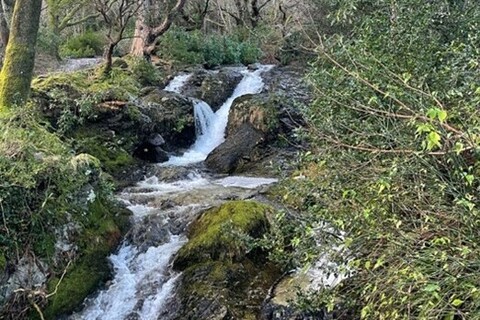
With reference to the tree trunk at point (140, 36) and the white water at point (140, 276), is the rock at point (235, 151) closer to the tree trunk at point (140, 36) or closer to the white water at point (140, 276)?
the white water at point (140, 276)

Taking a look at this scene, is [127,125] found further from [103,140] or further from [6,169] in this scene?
[6,169]

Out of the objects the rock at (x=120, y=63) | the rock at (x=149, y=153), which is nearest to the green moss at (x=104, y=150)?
the rock at (x=149, y=153)

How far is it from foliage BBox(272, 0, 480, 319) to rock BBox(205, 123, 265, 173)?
5592 millimetres

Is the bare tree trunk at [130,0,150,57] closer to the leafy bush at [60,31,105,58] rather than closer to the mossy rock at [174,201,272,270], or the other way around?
the leafy bush at [60,31,105,58]

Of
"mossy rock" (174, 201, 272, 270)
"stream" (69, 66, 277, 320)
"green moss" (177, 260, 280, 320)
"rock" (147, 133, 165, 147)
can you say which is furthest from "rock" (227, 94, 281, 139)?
"green moss" (177, 260, 280, 320)

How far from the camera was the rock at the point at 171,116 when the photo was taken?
1150cm

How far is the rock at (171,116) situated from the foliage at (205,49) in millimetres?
4411

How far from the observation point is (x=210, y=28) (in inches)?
980

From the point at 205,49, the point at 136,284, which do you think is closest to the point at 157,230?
the point at 136,284

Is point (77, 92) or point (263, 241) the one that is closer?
point (263, 241)

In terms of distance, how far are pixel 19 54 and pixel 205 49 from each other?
34.6ft

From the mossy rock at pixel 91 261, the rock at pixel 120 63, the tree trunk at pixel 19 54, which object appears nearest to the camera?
the mossy rock at pixel 91 261

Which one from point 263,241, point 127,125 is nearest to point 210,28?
point 127,125

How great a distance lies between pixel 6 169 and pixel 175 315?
2.57 m
